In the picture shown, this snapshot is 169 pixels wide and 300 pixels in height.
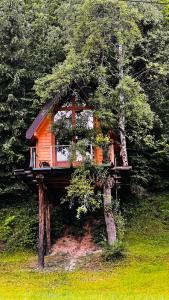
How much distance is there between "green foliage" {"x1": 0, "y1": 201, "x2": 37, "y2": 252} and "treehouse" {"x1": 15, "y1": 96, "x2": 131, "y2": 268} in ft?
5.31

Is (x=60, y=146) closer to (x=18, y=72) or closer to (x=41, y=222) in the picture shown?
(x=41, y=222)

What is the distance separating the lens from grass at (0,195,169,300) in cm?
1619

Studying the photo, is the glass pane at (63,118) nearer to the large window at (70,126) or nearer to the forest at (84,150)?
the large window at (70,126)

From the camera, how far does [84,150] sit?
23.0 m

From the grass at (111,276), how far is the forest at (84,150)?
0.04 m

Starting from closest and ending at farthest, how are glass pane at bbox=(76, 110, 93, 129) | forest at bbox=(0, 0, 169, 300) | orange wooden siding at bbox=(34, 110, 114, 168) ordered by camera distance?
forest at bbox=(0, 0, 169, 300), glass pane at bbox=(76, 110, 93, 129), orange wooden siding at bbox=(34, 110, 114, 168)

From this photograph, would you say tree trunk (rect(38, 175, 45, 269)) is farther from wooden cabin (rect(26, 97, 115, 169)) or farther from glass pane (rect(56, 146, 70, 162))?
glass pane (rect(56, 146, 70, 162))

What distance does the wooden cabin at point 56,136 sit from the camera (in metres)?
24.1

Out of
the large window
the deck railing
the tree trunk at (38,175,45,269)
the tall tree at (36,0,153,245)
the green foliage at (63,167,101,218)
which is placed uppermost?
the tall tree at (36,0,153,245)

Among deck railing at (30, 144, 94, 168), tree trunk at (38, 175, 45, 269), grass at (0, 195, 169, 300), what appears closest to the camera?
grass at (0, 195, 169, 300)

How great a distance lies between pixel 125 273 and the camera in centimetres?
1992

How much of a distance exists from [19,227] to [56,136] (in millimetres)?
6173

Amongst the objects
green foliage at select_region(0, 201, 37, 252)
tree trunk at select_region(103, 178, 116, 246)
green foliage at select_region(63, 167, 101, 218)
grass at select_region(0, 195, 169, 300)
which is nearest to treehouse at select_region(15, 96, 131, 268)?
green foliage at select_region(63, 167, 101, 218)

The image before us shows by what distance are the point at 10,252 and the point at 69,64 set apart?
9.93 metres
